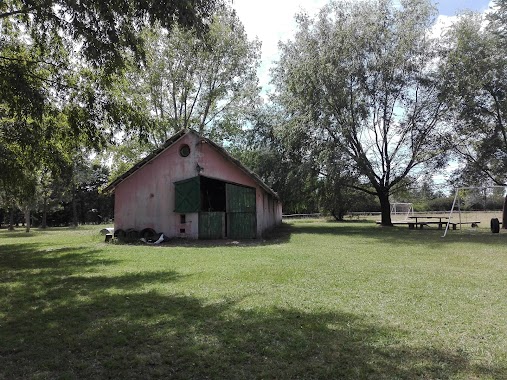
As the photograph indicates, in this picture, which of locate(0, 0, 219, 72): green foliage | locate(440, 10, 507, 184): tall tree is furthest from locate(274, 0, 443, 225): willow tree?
locate(0, 0, 219, 72): green foliage

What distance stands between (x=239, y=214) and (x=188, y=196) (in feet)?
9.00

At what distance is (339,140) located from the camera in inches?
1067

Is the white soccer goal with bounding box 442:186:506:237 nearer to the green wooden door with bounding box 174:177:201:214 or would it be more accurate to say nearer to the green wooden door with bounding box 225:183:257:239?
the green wooden door with bounding box 225:183:257:239

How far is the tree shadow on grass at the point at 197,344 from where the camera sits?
410cm

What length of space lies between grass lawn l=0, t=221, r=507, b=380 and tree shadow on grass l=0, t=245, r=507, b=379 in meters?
0.02

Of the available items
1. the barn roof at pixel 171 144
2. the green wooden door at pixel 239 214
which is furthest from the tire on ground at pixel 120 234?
the green wooden door at pixel 239 214

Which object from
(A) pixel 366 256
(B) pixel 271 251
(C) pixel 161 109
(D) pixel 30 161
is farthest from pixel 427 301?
(C) pixel 161 109

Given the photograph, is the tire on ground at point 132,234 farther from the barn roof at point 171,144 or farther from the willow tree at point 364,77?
the willow tree at point 364,77

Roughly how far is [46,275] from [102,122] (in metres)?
4.21

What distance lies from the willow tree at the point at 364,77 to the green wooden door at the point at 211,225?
395 inches

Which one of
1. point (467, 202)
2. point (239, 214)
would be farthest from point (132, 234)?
point (467, 202)

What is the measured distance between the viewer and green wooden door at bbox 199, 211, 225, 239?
19.8 metres

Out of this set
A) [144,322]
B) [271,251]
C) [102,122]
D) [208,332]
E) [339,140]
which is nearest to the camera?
[208,332]

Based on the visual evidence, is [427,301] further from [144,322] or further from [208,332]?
[144,322]
